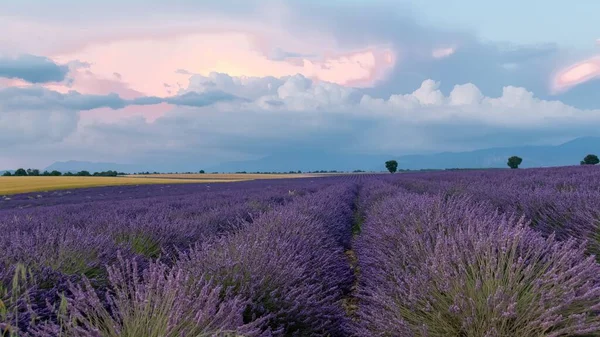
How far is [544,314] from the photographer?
2014 mm

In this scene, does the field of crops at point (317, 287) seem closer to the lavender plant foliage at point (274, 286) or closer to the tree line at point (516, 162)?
the lavender plant foliage at point (274, 286)

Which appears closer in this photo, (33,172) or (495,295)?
(495,295)

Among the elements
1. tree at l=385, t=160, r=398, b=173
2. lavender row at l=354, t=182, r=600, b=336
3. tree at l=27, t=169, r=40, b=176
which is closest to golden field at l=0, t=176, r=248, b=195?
tree at l=27, t=169, r=40, b=176

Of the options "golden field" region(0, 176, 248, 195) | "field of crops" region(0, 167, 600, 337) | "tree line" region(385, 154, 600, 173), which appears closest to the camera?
"field of crops" region(0, 167, 600, 337)

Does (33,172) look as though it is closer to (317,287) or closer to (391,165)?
(391,165)

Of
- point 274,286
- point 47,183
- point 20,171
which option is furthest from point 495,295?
point 20,171

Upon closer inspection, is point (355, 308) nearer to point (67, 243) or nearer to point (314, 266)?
point (314, 266)

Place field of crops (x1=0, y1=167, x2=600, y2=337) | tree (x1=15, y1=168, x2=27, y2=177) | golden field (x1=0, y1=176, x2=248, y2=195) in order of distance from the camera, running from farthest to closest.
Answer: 1. tree (x1=15, y1=168, x2=27, y2=177)
2. golden field (x1=0, y1=176, x2=248, y2=195)
3. field of crops (x1=0, y1=167, x2=600, y2=337)

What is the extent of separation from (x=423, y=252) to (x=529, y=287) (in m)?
0.88

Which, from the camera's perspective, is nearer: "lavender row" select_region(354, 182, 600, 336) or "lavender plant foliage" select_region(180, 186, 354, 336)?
"lavender row" select_region(354, 182, 600, 336)

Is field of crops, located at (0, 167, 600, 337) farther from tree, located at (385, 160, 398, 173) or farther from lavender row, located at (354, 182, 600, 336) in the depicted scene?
tree, located at (385, 160, 398, 173)

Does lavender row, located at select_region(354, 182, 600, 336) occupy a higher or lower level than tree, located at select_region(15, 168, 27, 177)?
lower

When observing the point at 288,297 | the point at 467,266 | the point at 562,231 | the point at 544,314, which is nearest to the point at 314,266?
the point at 288,297

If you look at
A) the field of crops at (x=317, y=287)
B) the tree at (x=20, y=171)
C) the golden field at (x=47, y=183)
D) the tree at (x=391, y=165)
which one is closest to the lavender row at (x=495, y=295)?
the field of crops at (x=317, y=287)
